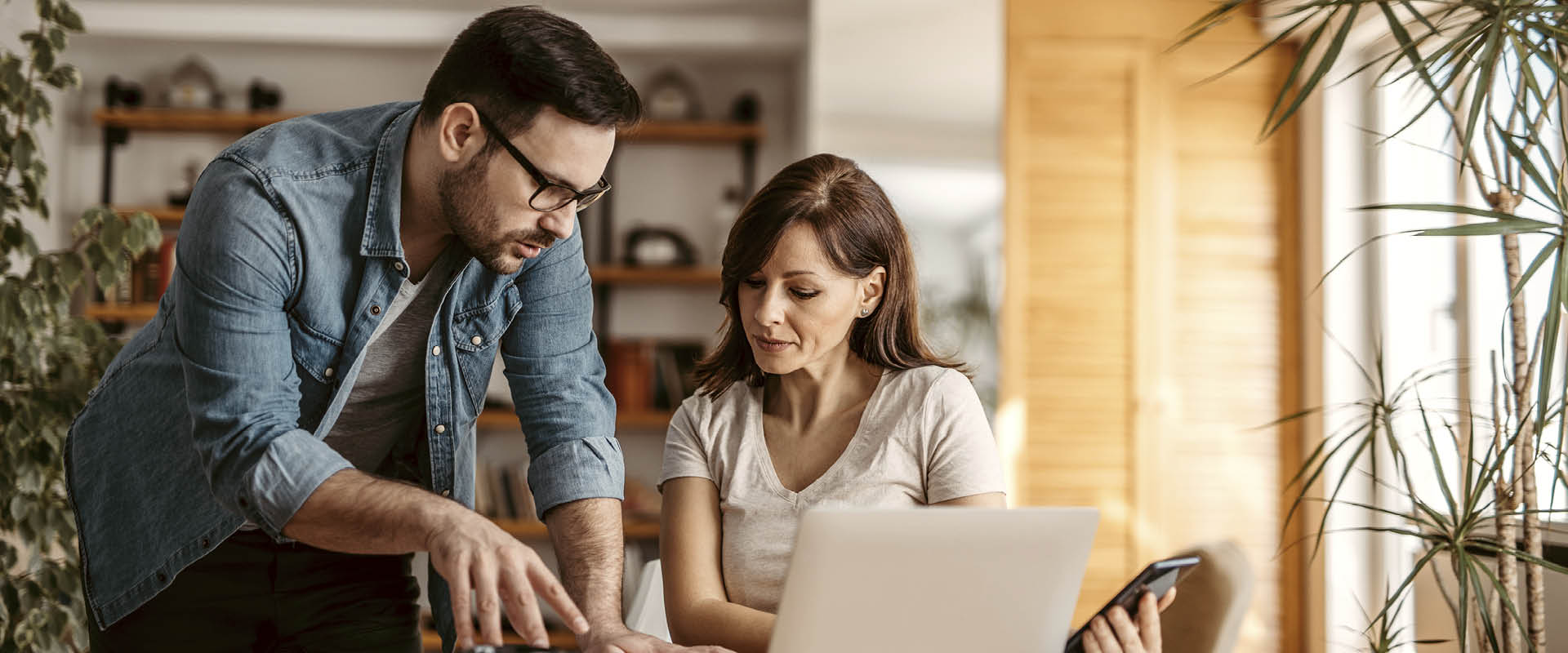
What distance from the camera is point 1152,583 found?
3.77 feet

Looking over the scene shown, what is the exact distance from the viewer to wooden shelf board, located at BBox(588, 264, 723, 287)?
386cm

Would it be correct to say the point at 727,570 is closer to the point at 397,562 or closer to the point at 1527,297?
the point at 397,562

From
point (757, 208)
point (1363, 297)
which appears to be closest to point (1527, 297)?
point (1363, 297)

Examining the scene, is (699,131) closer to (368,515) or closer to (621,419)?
(621,419)

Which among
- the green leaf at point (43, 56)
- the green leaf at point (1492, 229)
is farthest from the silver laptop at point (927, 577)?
the green leaf at point (43, 56)

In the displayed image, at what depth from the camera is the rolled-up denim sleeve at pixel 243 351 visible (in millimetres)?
1063

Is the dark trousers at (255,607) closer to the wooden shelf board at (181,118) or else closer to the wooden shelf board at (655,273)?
the wooden shelf board at (655,273)

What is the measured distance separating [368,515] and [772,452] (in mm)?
619

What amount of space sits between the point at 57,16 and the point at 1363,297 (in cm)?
354

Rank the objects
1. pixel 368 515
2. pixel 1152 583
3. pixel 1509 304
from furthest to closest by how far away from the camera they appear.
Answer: pixel 1509 304, pixel 1152 583, pixel 368 515

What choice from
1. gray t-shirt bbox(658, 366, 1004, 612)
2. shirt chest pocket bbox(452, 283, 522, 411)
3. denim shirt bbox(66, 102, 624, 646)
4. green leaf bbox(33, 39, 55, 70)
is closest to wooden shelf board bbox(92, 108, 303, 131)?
green leaf bbox(33, 39, 55, 70)

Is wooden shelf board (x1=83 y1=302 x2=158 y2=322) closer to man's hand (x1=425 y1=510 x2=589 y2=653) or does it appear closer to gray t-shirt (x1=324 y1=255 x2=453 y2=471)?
gray t-shirt (x1=324 y1=255 x2=453 y2=471)

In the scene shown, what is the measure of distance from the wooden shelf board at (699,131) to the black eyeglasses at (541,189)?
269 cm

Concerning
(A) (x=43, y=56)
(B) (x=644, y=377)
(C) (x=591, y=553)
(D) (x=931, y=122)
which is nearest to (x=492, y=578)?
(C) (x=591, y=553)
